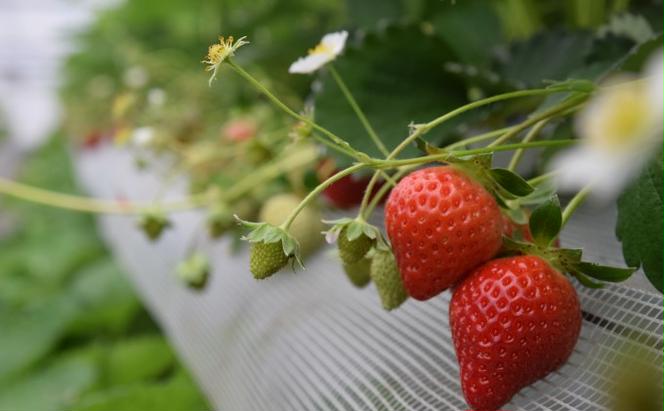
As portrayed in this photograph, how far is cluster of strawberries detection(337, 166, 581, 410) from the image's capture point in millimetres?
334

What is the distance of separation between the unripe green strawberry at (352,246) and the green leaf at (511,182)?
68 millimetres

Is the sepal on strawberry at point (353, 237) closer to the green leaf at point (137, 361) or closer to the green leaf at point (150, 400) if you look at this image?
the green leaf at point (150, 400)

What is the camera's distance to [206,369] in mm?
686

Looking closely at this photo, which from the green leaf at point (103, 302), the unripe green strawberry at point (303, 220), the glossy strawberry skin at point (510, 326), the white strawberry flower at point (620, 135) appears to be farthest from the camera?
the green leaf at point (103, 302)

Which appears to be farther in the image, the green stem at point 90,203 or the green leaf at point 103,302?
Result: the green leaf at point 103,302

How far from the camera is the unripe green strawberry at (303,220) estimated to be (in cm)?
66

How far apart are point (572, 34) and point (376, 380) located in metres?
0.32

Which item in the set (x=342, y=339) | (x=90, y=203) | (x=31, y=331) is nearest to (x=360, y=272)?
(x=342, y=339)

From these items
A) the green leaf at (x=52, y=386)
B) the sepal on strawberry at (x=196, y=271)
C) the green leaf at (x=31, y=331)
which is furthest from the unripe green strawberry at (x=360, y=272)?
the green leaf at (x=31, y=331)

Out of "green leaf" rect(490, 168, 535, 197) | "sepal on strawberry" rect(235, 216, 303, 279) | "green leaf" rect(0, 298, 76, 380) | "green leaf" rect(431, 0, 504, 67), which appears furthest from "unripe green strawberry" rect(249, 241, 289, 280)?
"green leaf" rect(0, 298, 76, 380)

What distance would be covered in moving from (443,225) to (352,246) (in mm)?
49

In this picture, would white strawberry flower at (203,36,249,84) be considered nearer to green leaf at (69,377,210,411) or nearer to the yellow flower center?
the yellow flower center

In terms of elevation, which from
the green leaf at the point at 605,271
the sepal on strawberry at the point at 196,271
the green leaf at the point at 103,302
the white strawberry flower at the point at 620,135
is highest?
the green leaf at the point at 103,302

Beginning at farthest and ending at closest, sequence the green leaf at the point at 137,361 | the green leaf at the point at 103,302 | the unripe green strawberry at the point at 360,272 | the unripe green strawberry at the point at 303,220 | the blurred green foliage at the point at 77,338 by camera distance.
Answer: the green leaf at the point at 103,302 < the green leaf at the point at 137,361 < the blurred green foliage at the point at 77,338 < the unripe green strawberry at the point at 303,220 < the unripe green strawberry at the point at 360,272
